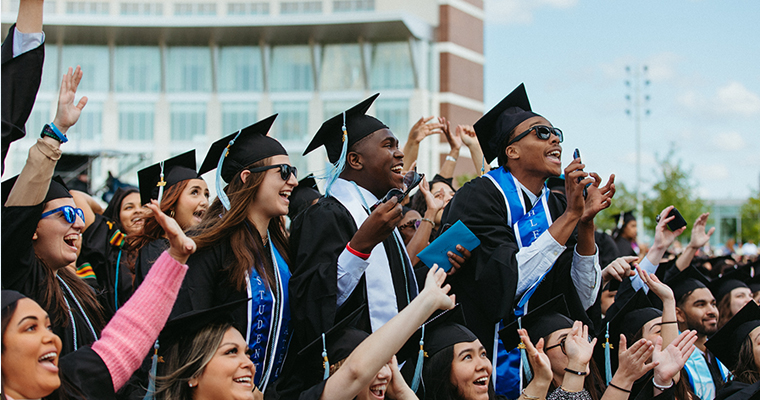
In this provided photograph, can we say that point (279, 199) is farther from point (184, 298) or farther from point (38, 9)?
point (38, 9)

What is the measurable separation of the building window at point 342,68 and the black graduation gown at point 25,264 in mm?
35484

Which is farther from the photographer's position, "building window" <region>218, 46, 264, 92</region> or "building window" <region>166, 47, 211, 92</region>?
"building window" <region>166, 47, 211, 92</region>

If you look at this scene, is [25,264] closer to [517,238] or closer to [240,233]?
[240,233]

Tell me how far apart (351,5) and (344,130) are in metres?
35.5

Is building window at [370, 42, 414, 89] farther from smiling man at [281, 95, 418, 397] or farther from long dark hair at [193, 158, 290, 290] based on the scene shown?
long dark hair at [193, 158, 290, 290]

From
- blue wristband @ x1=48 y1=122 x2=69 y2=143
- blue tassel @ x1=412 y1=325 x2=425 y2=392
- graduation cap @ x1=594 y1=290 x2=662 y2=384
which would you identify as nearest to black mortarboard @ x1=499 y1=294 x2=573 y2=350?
blue tassel @ x1=412 y1=325 x2=425 y2=392

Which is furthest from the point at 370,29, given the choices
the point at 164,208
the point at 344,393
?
the point at 344,393

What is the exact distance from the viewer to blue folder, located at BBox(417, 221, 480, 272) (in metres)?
3.68

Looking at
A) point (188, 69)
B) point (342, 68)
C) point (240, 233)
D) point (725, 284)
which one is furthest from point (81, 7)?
point (240, 233)

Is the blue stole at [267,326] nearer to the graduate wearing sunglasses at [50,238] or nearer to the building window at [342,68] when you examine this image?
the graduate wearing sunglasses at [50,238]

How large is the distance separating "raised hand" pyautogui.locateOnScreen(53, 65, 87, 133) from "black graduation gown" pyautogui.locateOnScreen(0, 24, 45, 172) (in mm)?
252

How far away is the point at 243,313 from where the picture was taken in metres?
3.32

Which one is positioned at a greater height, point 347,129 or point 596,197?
point 347,129

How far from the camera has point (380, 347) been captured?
9.27 feet
